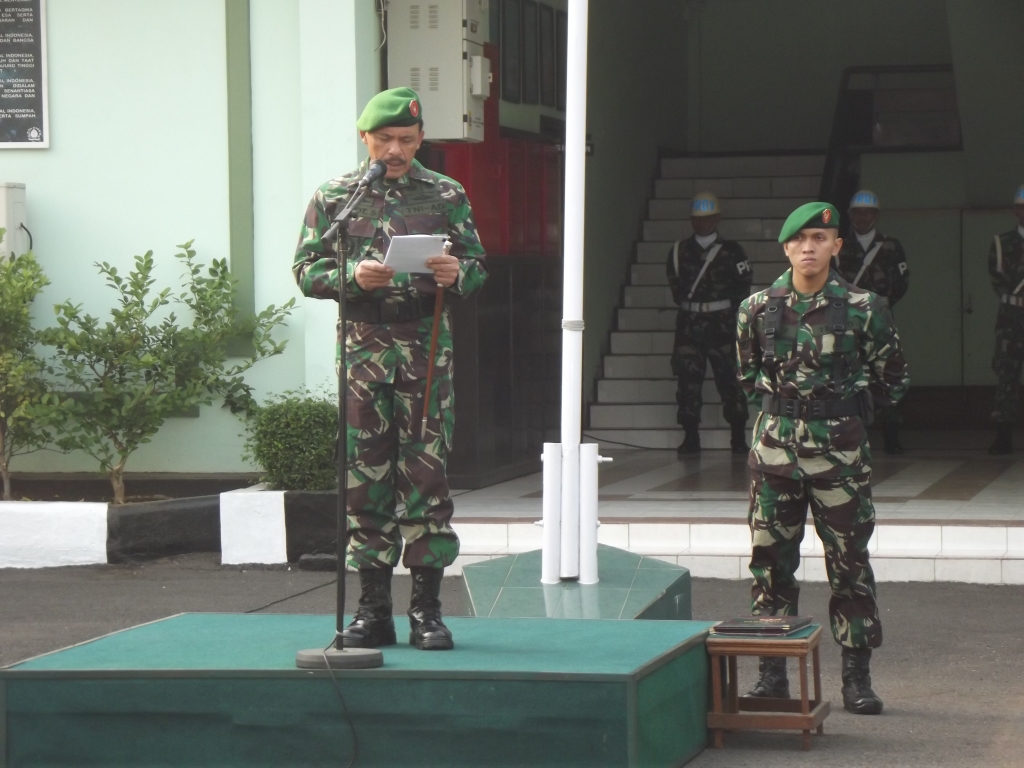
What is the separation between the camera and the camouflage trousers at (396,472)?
5336 millimetres

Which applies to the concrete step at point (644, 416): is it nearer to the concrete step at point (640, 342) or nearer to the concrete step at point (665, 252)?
the concrete step at point (640, 342)

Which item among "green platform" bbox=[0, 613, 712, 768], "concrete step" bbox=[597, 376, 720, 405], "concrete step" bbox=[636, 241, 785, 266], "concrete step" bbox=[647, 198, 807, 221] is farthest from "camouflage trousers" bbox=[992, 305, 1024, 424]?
"green platform" bbox=[0, 613, 712, 768]

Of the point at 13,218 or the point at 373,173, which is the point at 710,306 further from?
the point at 373,173

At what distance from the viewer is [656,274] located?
16.3m

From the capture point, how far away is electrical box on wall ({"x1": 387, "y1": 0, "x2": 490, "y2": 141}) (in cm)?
1012

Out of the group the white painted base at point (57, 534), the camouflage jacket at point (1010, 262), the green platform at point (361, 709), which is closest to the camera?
the green platform at point (361, 709)

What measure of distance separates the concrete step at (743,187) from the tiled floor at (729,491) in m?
4.78

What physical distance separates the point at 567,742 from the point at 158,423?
18.1ft

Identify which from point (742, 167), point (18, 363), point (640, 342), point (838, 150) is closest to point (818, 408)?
point (18, 363)

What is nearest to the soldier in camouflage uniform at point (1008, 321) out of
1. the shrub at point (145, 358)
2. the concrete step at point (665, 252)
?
the concrete step at point (665, 252)

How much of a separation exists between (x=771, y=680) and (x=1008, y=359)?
821 cm

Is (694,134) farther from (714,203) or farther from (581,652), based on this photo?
(581,652)

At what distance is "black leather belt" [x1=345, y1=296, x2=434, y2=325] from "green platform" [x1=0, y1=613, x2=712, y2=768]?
1057 mm

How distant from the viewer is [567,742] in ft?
15.9
